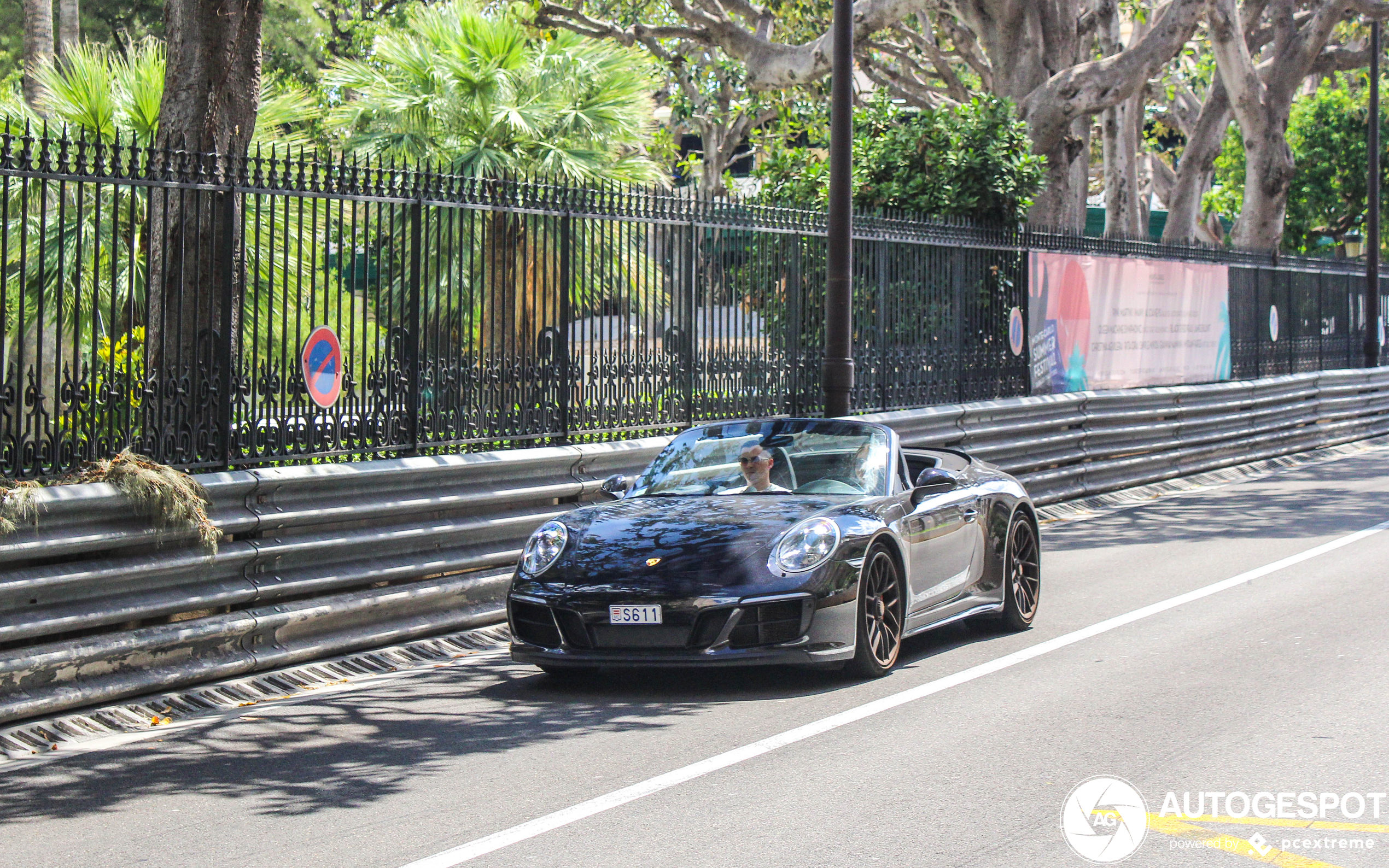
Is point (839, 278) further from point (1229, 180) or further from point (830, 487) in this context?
point (1229, 180)

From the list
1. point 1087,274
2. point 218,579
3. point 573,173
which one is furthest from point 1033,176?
point 218,579

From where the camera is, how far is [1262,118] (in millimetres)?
26562

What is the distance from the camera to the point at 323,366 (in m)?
9.64

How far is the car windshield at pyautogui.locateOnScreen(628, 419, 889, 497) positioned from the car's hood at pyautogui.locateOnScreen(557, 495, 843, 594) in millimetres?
242

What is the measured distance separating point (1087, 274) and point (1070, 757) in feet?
44.6

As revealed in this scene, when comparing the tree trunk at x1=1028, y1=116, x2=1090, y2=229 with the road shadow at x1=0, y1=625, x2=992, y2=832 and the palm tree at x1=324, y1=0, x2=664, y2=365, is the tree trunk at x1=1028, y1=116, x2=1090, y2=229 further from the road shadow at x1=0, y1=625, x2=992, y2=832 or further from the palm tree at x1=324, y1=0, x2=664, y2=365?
the road shadow at x1=0, y1=625, x2=992, y2=832

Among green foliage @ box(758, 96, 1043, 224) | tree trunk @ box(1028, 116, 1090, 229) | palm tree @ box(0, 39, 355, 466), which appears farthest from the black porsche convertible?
tree trunk @ box(1028, 116, 1090, 229)

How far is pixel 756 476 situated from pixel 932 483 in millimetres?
1012

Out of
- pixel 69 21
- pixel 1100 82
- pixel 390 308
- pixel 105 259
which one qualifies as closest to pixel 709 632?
pixel 390 308

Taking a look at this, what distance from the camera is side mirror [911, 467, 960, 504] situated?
891 cm

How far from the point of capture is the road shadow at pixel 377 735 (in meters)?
6.26

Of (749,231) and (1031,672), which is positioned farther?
(749,231)

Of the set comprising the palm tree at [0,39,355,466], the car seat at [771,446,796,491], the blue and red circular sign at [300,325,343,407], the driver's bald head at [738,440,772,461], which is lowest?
the car seat at [771,446,796,491]

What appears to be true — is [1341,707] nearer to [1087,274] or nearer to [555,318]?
[555,318]
